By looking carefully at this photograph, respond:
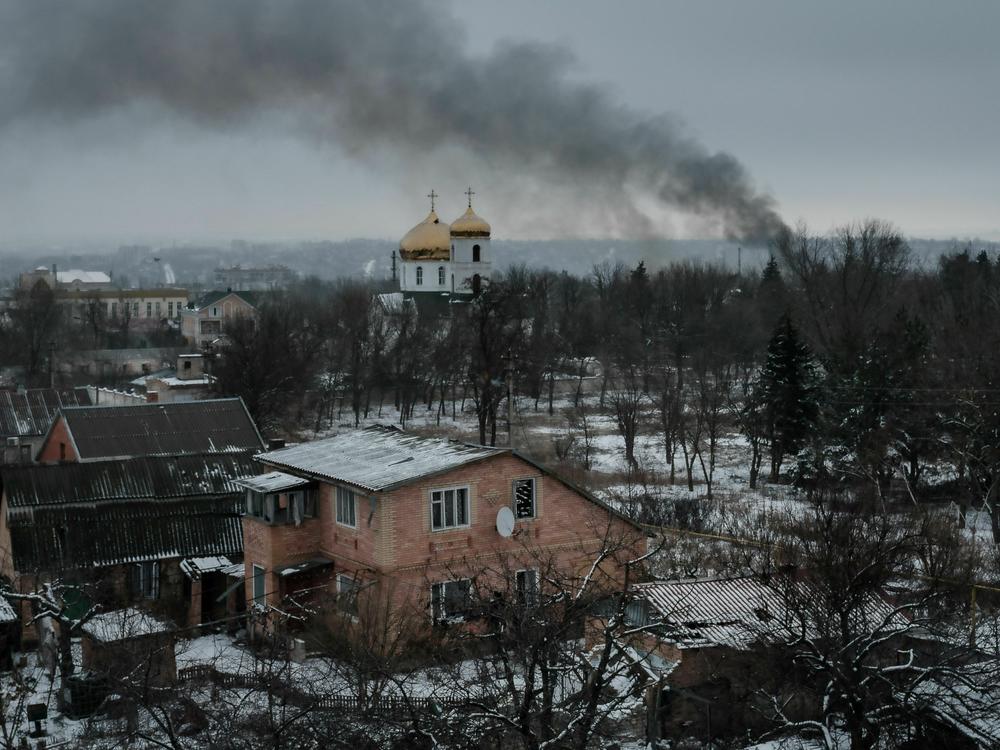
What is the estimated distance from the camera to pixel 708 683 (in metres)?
13.2

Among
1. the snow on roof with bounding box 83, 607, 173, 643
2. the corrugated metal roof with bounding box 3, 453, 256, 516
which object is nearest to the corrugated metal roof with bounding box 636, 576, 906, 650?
the snow on roof with bounding box 83, 607, 173, 643

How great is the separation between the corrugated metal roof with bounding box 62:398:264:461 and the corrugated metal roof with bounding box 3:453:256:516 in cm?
304

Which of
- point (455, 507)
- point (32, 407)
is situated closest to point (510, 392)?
point (32, 407)

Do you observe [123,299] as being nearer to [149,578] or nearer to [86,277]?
[86,277]

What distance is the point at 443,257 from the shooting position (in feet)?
229

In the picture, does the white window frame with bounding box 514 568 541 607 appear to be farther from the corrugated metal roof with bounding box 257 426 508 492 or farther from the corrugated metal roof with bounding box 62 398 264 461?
the corrugated metal roof with bounding box 62 398 264 461

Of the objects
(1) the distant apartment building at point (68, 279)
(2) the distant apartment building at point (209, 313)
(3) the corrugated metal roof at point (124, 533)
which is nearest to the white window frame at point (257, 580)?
(3) the corrugated metal roof at point (124, 533)

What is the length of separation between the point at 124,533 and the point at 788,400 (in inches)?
720

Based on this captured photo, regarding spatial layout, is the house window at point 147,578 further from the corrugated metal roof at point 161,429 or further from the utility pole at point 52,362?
the utility pole at point 52,362

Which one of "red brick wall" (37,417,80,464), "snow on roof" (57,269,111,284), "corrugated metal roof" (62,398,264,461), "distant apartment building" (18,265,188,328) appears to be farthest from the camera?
"snow on roof" (57,269,111,284)

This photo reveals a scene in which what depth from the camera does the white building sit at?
222ft

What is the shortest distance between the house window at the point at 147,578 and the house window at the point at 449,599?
4636 millimetres

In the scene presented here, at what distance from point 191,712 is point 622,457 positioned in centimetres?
2294

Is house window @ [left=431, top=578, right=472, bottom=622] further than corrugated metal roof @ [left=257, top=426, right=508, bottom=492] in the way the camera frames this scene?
No
